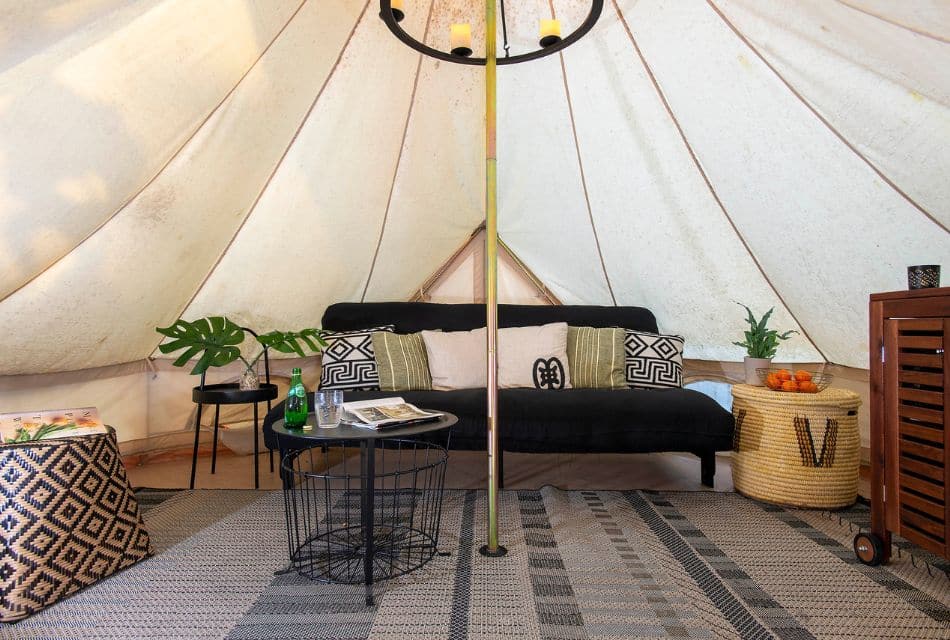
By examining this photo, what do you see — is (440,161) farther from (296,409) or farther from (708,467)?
(708,467)

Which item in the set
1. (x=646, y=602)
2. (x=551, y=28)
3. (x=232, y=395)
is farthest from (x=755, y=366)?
(x=232, y=395)

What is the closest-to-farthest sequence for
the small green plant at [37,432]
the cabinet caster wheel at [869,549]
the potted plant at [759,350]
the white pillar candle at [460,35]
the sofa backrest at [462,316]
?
1. the small green plant at [37,432]
2. the cabinet caster wheel at [869,549]
3. the white pillar candle at [460,35]
4. the potted plant at [759,350]
5. the sofa backrest at [462,316]

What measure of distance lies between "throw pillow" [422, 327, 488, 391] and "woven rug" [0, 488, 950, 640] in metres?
0.86

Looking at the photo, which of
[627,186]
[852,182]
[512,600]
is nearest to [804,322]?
[852,182]

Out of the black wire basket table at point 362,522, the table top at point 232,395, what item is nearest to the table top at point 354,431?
the black wire basket table at point 362,522

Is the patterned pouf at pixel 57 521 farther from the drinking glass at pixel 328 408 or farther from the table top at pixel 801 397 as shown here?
the table top at pixel 801 397

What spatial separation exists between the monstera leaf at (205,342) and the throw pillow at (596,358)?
1641mm

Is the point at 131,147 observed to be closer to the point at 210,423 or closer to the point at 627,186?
the point at 210,423

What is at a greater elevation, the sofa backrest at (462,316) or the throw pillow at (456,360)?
the sofa backrest at (462,316)

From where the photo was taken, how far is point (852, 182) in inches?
91.3

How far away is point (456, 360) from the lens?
9.56 feet

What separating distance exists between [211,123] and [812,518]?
2807 millimetres

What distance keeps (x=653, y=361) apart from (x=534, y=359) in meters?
0.65

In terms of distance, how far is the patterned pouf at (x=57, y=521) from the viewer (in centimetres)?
144
